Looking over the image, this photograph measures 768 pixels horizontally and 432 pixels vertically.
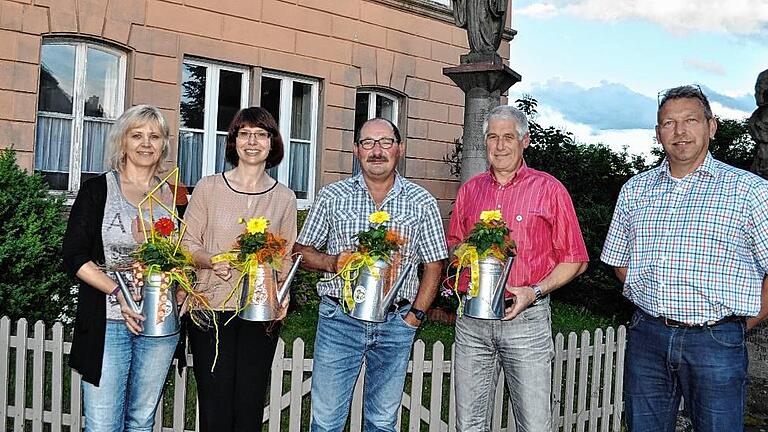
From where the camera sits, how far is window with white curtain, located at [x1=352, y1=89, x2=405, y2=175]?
1222 cm

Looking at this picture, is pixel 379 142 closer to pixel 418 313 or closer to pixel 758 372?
pixel 418 313

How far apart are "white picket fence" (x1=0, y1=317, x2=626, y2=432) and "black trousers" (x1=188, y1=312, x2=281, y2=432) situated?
32.7 inches

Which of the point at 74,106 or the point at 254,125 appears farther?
the point at 74,106

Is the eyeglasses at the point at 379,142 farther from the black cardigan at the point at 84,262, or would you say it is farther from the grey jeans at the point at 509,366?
the black cardigan at the point at 84,262

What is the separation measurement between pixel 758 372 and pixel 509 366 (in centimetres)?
400

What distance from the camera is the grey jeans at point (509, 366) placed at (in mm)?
3723

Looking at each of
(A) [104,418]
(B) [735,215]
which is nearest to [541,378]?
(B) [735,215]

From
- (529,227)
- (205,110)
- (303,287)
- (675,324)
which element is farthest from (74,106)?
(675,324)

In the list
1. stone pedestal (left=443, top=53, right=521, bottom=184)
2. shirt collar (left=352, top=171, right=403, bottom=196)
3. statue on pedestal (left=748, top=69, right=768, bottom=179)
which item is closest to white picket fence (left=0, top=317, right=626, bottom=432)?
shirt collar (left=352, top=171, right=403, bottom=196)

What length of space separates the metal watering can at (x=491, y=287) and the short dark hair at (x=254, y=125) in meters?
1.19

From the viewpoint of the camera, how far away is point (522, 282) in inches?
148

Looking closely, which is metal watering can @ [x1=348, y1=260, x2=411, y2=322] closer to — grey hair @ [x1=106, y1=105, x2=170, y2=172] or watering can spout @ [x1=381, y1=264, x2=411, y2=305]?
watering can spout @ [x1=381, y1=264, x2=411, y2=305]

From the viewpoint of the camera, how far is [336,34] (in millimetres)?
11516

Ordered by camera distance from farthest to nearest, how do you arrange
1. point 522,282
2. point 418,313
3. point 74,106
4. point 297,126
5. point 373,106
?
point 373,106 < point 297,126 < point 74,106 < point 418,313 < point 522,282
